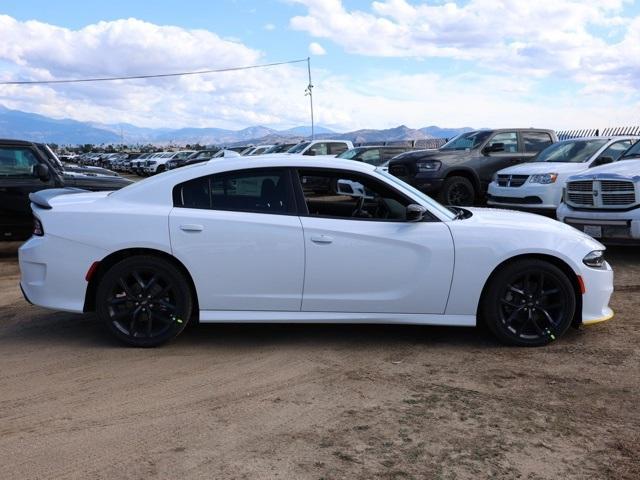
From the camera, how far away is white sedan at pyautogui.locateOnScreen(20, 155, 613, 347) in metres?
4.82

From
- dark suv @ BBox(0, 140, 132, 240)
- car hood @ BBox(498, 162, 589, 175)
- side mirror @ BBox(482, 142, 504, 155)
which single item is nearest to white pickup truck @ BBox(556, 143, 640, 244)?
car hood @ BBox(498, 162, 589, 175)

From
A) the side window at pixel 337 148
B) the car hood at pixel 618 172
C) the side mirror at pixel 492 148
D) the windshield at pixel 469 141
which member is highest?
the side window at pixel 337 148

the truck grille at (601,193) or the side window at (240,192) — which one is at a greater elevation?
the side window at (240,192)

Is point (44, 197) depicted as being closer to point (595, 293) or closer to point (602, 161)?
point (595, 293)

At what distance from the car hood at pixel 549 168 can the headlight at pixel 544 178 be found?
7 centimetres

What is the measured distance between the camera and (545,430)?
3.54 metres

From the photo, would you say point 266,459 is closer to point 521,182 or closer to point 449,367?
point 449,367

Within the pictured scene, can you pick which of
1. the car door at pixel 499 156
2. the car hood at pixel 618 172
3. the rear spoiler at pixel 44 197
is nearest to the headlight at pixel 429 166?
A: the car door at pixel 499 156

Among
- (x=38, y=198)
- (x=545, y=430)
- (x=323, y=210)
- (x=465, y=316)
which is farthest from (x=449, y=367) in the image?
(x=38, y=198)

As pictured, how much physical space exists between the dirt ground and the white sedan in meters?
0.29

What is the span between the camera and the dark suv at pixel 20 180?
30.0 ft

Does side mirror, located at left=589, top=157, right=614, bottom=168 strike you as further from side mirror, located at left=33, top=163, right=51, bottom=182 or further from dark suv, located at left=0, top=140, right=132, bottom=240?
side mirror, located at left=33, top=163, right=51, bottom=182

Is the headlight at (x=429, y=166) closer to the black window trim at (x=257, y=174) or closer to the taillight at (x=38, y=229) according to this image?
the black window trim at (x=257, y=174)

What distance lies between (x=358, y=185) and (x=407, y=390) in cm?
180
